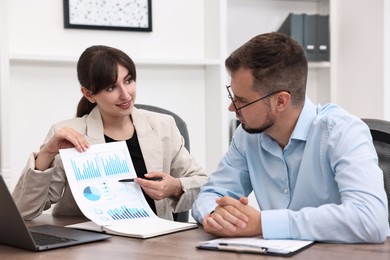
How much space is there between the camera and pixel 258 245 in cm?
137

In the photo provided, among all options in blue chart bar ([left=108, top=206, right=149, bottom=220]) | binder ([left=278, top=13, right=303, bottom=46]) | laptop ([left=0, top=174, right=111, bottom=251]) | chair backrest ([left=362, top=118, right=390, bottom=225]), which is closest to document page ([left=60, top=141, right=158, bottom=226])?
blue chart bar ([left=108, top=206, right=149, bottom=220])

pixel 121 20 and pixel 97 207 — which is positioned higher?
pixel 121 20

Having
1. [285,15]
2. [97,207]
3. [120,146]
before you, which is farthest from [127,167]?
[285,15]

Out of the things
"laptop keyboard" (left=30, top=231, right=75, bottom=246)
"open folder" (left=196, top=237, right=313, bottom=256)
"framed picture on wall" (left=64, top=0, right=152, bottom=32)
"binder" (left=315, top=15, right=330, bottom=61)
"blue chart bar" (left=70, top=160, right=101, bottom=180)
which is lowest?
"laptop keyboard" (left=30, top=231, right=75, bottom=246)

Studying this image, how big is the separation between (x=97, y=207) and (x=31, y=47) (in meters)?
1.77

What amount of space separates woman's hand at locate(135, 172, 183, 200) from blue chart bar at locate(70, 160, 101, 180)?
13 cm

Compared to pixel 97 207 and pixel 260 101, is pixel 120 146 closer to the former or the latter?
pixel 97 207

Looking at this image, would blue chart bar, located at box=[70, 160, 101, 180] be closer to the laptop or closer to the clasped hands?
the laptop

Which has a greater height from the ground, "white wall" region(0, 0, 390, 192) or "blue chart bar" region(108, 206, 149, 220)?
"white wall" region(0, 0, 390, 192)

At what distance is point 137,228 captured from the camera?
1.66 metres

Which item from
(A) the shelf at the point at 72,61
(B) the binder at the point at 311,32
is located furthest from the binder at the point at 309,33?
(A) the shelf at the point at 72,61

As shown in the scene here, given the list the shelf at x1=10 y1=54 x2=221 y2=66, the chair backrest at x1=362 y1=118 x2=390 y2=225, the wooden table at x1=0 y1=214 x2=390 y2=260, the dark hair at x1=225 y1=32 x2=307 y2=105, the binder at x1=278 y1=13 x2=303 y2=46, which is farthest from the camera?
the binder at x1=278 y1=13 x2=303 y2=46

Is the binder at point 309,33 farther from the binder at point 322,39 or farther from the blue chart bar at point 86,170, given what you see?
the blue chart bar at point 86,170

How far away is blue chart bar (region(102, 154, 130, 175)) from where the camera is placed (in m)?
1.82
